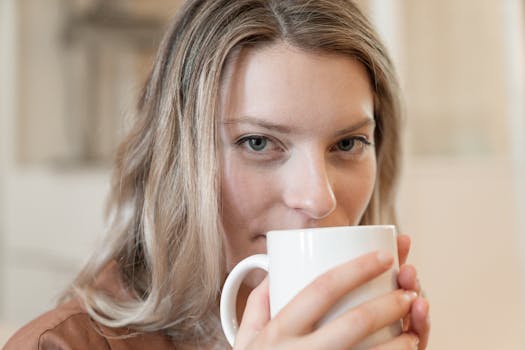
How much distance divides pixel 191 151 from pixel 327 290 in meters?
0.36

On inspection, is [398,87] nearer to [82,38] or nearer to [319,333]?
[319,333]

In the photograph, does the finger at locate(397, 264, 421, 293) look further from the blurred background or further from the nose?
the blurred background

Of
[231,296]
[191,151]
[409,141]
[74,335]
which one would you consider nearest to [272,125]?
[191,151]

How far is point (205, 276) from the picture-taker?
79 cm

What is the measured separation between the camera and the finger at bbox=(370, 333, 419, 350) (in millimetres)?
500

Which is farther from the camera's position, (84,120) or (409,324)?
(84,120)

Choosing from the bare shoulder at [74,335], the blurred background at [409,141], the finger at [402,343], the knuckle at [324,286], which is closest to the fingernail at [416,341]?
the finger at [402,343]

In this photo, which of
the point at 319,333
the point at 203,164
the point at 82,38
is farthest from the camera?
the point at 82,38

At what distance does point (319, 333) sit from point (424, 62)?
59.9 inches

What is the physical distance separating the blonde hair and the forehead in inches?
0.6

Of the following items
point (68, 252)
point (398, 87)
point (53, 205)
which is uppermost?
point (398, 87)

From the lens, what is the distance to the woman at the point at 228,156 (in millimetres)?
738

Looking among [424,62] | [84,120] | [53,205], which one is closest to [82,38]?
[84,120]

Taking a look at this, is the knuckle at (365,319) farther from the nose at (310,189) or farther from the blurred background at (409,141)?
the blurred background at (409,141)
